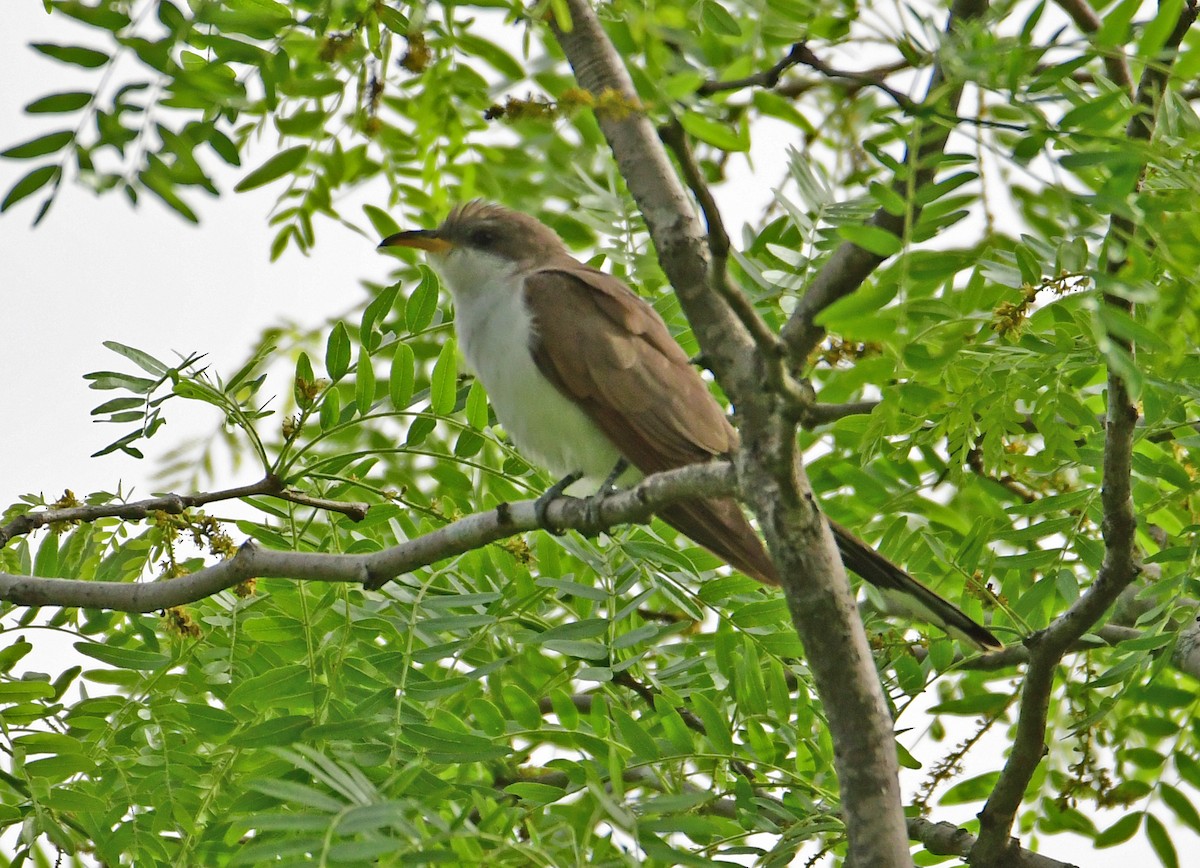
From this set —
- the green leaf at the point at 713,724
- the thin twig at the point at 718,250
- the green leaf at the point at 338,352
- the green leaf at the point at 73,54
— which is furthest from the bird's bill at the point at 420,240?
the thin twig at the point at 718,250

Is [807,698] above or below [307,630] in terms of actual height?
above

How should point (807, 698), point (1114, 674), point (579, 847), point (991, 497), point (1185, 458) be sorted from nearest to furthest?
point (579, 847) < point (1114, 674) < point (807, 698) < point (1185, 458) < point (991, 497)

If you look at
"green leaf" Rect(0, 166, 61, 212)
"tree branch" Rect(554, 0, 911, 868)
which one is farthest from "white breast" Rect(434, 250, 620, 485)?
"green leaf" Rect(0, 166, 61, 212)

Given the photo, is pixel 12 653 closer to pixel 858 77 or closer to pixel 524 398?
pixel 524 398

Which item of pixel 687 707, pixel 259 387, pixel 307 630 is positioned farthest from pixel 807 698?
pixel 259 387

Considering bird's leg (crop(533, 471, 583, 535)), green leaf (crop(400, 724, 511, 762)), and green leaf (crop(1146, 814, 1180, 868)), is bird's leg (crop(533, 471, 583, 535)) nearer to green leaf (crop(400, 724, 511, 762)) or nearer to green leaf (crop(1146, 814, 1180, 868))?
green leaf (crop(400, 724, 511, 762))

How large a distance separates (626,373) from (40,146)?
2067 mm

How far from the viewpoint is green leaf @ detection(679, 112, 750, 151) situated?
7.17ft

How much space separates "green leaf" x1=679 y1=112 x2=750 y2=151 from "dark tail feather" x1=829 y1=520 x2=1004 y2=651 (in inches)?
64.6

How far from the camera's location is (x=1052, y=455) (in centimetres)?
362

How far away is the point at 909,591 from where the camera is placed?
12.1 ft

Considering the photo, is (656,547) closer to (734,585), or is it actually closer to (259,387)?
(734,585)

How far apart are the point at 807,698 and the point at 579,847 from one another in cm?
129

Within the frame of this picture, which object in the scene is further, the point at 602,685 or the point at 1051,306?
the point at 602,685
